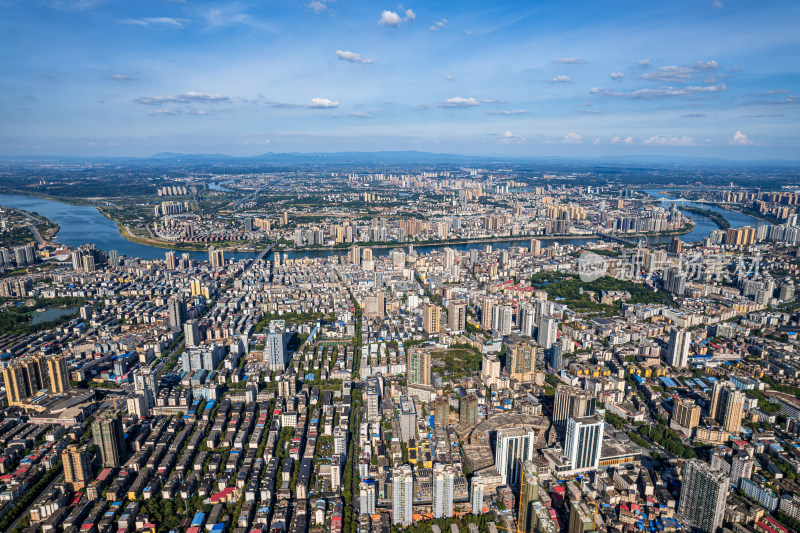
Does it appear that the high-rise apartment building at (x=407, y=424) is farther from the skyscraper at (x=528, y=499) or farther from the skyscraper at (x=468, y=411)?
the skyscraper at (x=528, y=499)

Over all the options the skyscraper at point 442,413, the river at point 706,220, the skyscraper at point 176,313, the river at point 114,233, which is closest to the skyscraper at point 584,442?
the skyscraper at point 442,413

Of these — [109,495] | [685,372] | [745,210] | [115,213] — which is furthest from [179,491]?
[745,210]

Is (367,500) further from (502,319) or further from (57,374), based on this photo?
(502,319)

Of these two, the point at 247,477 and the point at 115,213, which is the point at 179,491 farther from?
the point at 115,213

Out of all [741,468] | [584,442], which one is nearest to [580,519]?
[584,442]

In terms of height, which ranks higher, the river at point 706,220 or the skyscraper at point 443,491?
the river at point 706,220

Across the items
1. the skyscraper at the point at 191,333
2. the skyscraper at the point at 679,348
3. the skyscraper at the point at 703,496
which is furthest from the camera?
the skyscraper at the point at 191,333

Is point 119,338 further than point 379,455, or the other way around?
point 119,338

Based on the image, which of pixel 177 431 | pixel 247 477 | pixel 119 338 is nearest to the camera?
pixel 247 477
